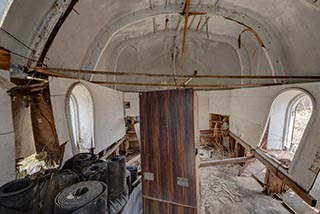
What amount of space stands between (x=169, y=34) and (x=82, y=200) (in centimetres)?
484

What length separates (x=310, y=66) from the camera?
9.00 ft

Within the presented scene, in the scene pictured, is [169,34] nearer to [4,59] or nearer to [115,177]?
[4,59]

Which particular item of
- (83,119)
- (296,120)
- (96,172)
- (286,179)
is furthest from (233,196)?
(83,119)

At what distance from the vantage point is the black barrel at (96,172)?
1705mm

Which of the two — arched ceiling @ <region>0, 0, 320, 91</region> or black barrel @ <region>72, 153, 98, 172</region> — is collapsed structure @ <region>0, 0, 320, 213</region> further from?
black barrel @ <region>72, 153, 98, 172</region>

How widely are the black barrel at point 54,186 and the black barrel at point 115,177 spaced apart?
0.33m

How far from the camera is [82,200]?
1269 millimetres

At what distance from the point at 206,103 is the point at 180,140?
4.93 metres

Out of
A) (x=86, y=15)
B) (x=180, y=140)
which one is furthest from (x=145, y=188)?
(x=86, y=15)

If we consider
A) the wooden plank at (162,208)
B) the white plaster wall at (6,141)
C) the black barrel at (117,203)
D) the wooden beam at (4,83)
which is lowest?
the wooden plank at (162,208)

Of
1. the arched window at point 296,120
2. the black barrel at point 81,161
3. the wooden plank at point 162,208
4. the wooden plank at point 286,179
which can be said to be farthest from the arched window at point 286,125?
the black barrel at point 81,161

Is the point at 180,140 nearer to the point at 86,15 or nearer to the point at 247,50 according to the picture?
the point at 86,15

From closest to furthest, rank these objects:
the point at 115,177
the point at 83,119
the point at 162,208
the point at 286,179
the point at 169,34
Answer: the point at 115,177
the point at 162,208
the point at 286,179
the point at 83,119
the point at 169,34

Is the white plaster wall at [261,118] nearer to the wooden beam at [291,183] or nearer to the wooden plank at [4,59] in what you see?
the wooden beam at [291,183]
